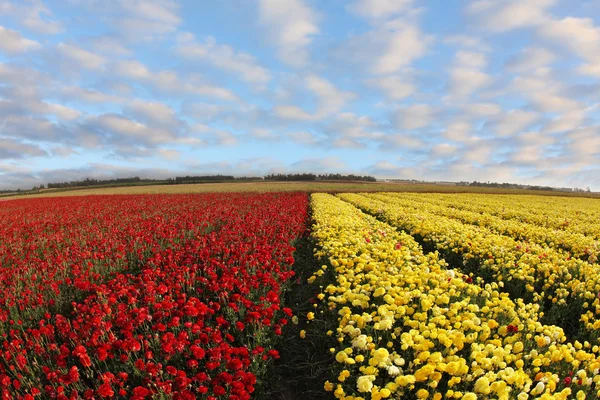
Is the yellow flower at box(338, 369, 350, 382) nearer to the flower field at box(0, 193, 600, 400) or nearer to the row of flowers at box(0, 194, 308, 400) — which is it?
the flower field at box(0, 193, 600, 400)

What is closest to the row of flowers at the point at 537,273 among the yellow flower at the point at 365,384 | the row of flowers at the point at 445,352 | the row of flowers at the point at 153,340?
the row of flowers at the point at 445,352

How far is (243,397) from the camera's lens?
10.0 feet

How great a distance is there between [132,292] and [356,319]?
3.77m

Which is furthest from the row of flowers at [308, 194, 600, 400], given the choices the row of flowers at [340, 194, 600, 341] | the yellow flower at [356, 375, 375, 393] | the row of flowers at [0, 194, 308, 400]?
the row of flowers at [340, 194, 600, 341]

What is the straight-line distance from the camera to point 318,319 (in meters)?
6.25

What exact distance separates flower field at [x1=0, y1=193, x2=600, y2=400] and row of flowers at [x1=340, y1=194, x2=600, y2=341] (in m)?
0.05

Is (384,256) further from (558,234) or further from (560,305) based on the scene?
(558,234)

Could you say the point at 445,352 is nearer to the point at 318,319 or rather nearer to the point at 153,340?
the point at 318,319

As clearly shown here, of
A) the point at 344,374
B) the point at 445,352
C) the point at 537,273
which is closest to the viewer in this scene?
the point at 344,374

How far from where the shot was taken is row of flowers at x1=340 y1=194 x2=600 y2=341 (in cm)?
608

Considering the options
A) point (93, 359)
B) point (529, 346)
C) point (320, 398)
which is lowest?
point (320, 398)

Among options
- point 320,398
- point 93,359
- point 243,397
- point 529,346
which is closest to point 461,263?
point 529,346

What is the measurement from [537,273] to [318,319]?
491cm

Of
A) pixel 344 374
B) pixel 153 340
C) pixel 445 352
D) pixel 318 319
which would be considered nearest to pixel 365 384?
pixel 344 374
